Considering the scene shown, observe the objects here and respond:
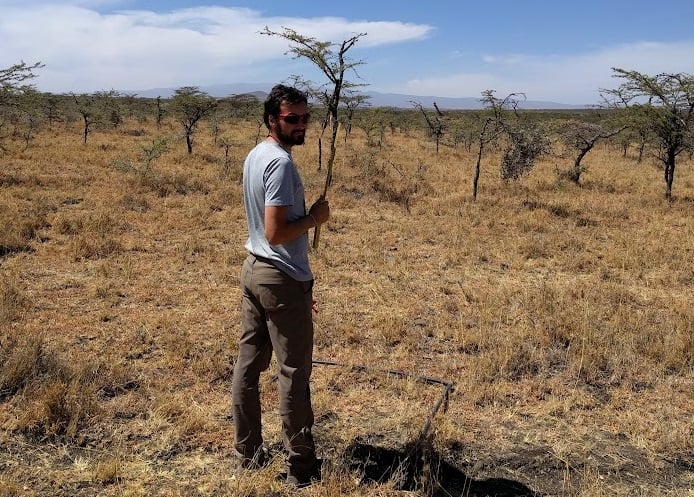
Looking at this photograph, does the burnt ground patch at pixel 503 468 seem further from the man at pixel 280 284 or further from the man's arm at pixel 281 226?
the man's arm at pixel 281 226

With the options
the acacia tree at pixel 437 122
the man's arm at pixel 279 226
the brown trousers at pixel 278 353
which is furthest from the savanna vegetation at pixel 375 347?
the acacia tree at pixel 437 122

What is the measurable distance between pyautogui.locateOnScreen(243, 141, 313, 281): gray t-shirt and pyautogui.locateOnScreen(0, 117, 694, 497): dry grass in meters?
1.14

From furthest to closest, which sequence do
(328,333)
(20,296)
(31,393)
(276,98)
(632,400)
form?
(20,296), (328,333), (632,400), (31,393), (276,98)

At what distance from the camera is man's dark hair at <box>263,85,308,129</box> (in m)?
2.40

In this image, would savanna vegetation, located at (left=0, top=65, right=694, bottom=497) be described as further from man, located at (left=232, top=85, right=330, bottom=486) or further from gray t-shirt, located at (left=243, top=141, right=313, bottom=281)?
gray t-shirt, located at (left=243, top=141, right=313, bottom=281)

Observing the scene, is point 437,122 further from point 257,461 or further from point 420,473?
point 257,461

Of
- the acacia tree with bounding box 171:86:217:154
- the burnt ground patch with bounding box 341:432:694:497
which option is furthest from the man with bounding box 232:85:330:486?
the acacia tree with bounding box 171:86:217:154

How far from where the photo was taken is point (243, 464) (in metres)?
2.79

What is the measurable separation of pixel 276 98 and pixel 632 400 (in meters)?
3.41

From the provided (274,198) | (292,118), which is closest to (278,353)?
(274,198)

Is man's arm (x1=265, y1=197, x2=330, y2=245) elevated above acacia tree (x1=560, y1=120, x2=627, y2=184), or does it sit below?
below

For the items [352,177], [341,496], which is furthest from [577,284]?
[352,177]

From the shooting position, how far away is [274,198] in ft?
7.63

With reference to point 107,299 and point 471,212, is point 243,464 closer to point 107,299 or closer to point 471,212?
point 107,299
